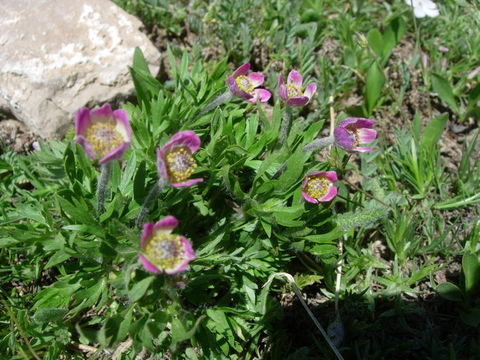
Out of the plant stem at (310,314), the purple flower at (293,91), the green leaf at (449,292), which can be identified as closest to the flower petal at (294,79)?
the purple flower at (293,91)

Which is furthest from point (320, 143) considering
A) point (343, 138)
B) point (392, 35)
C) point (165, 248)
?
point (392, 35)

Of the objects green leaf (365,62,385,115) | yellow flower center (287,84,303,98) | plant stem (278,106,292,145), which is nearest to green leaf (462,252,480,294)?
plant stem (278,106,292,145)

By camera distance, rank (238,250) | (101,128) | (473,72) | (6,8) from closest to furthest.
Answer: (101,128) → (238,250) → (6,8) → (473,72)

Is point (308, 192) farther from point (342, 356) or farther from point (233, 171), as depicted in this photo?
point (342, 356)

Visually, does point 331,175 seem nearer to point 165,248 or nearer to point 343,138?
point 343,138

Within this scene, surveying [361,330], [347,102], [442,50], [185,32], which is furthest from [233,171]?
[442,50]
